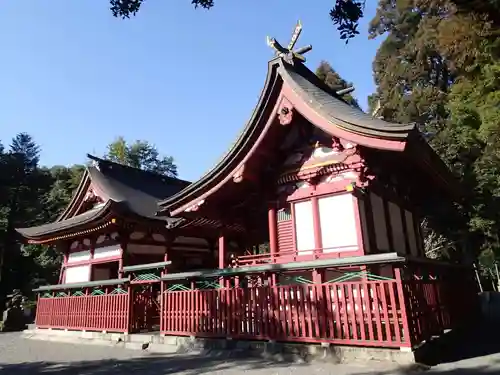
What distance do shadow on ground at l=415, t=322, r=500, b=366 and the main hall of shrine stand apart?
0.25 meters

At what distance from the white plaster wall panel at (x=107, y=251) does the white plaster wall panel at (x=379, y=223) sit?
9.24 m

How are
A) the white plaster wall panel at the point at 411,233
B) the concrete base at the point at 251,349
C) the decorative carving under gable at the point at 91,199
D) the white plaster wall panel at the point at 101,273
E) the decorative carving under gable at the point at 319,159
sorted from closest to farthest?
1. the concrete base at the point at 251,349
2. the decorative carving under gable at the point at 319,159
3. the white plaster wall panel at the point at 411,233
4. the white plaster wall panel at the point at 101,273
5. the decorative carving under gable at the point at 91,199

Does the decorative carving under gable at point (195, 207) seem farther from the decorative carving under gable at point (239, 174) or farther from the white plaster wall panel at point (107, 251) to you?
the white plaster wall panel at point (107, 251)

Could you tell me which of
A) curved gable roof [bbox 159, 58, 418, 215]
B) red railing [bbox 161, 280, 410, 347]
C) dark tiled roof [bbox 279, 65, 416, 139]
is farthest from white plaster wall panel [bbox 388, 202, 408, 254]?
red railing [bbox 161, 280, 410, 347]

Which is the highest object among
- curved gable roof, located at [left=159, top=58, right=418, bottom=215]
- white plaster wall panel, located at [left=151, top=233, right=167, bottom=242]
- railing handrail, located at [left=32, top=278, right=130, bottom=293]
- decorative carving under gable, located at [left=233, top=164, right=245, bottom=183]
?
curved gable roof, located at [left=159, top=58, right=418, bottom=215]

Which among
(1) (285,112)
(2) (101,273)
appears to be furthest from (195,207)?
(2) (101,273)

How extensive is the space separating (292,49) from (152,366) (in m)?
8.59

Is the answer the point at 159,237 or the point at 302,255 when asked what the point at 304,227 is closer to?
the point at 302,255

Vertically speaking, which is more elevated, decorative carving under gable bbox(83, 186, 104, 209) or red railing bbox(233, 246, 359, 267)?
decorative carving under gable bbox(83, 186, 104, 209)

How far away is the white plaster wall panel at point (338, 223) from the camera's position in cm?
863

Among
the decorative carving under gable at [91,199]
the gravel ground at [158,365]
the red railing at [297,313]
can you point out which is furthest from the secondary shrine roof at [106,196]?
the red railing at [297,313]

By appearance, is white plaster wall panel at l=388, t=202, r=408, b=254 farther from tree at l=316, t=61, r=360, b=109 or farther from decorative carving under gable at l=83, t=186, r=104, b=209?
tree at l=316, t=61, r=360, b=109

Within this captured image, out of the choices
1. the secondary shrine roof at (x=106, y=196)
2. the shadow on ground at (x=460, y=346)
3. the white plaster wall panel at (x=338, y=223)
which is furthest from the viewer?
the secondary shrine roof at (x=106, y=196)

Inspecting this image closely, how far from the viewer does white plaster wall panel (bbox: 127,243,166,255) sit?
46.1 feet
